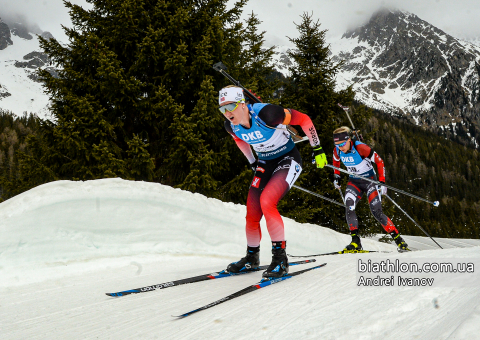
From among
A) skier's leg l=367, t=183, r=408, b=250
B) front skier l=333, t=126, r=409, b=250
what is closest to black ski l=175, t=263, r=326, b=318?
front skier l=333, t=126, r=409, b=250

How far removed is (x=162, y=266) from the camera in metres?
4.70

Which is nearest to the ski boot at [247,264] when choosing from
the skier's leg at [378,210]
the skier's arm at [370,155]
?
the skier's leg at [378,210]

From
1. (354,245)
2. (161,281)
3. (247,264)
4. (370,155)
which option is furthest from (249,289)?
(370,155)

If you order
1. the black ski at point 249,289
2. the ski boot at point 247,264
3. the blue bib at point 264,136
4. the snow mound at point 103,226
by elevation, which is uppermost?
the blue bib at point 264,136

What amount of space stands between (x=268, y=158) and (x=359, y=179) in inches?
151

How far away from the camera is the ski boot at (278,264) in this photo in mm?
3504

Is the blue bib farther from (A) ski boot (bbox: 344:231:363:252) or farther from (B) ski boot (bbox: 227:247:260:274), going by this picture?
(A) ski boot (bbox: 344:231:363:252)

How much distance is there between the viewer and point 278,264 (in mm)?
3600

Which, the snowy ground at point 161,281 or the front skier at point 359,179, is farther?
the front skier at point 359,179

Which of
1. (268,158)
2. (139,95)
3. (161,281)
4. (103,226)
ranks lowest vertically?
(161,281)

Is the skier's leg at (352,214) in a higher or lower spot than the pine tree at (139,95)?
lower

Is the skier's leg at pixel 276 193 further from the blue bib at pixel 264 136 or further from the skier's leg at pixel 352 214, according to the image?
the skier's leg at pixel 352 214

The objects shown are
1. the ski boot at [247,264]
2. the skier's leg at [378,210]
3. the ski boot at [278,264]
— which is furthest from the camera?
the skier's leg at [378,210]

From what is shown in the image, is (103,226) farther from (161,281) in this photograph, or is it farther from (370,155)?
(370,155)
